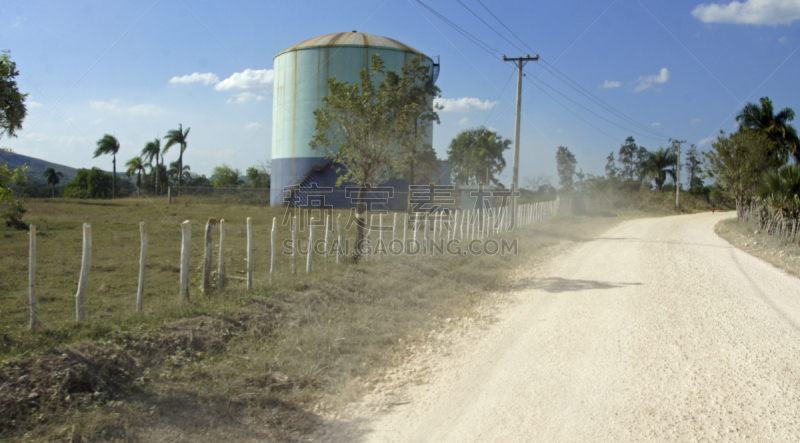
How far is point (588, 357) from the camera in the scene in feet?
17.7

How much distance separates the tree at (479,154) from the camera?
5894 centimetres

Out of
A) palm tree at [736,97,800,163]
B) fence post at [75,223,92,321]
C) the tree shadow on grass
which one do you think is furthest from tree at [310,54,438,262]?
palm tree at [736,97,800,163]

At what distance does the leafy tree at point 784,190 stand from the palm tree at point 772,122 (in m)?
16.6

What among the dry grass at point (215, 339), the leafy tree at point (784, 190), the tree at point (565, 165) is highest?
the tree at point (565, 165)

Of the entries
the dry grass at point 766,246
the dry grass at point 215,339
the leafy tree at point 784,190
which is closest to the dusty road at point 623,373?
the dry grass at point 215,339

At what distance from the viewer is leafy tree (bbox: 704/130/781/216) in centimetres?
2481

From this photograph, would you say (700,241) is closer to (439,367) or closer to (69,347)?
(439,367)

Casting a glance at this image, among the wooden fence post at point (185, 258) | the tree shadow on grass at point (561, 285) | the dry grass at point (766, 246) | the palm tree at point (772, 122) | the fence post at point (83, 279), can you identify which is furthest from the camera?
the palm tree at point (772, 122)

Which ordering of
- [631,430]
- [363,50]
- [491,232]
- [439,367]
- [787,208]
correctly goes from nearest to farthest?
[631,430] < [439,367] < [787,208] < [491,232] < [363,50]

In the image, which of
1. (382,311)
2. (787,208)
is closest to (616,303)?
(382,311)

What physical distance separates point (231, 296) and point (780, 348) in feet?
24.2

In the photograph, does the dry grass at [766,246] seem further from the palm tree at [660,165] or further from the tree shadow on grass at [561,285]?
the palm tree at [660,165]

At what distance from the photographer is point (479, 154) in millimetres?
58594

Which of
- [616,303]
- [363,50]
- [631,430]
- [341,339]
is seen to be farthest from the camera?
[363,50]
